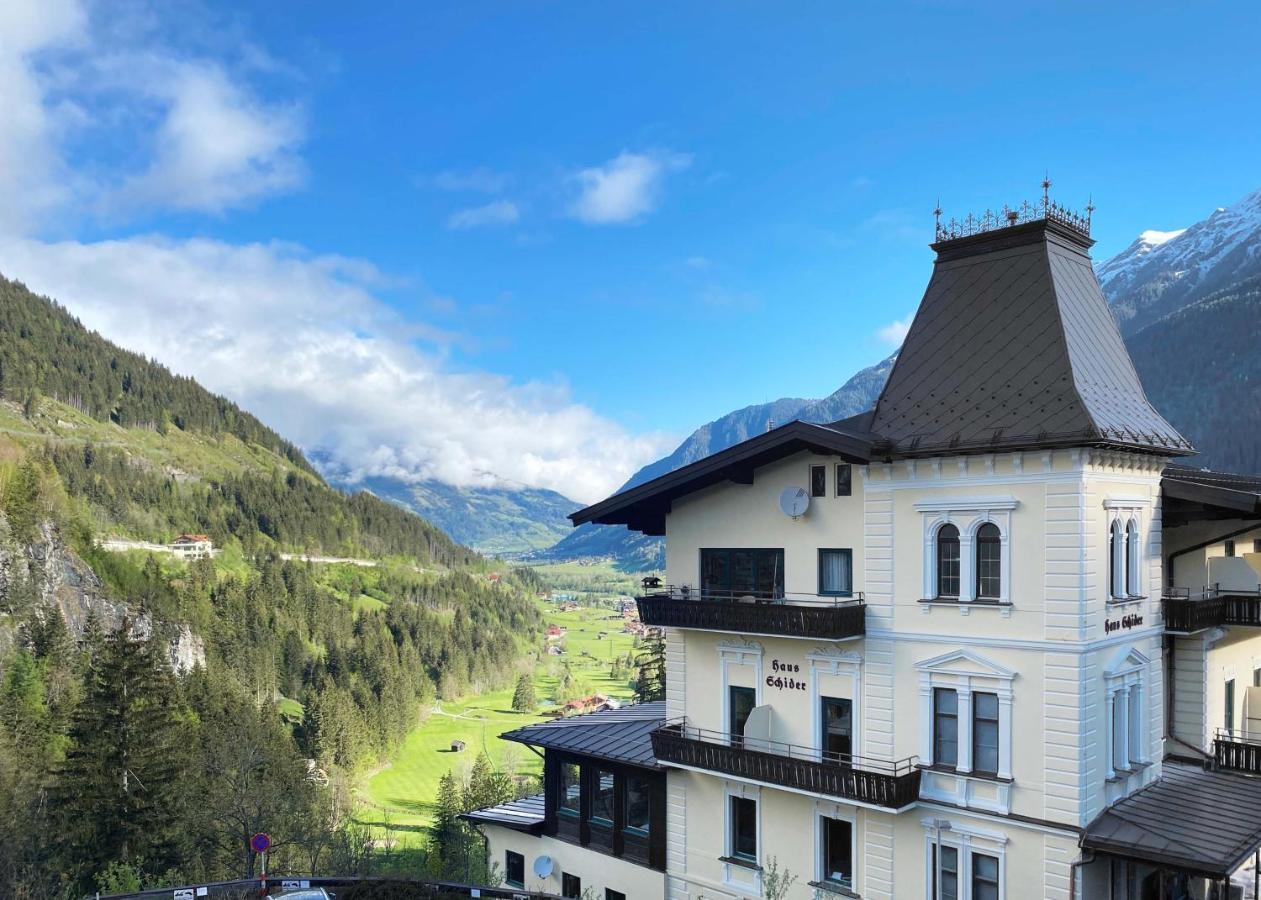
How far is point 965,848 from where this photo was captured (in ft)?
80.0

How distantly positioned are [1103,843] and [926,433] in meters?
10.8

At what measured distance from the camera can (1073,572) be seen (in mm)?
22688

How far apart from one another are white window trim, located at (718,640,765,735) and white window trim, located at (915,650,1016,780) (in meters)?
5.26

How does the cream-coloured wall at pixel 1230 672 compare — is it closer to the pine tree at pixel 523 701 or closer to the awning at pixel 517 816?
the awning at pixel 517 816

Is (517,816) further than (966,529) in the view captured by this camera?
A: Yes

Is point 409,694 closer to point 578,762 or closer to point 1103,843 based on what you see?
point 578,762

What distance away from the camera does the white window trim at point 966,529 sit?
2372 centimetres

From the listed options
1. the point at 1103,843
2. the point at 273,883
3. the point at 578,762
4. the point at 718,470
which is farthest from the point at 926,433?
the point at 273,883

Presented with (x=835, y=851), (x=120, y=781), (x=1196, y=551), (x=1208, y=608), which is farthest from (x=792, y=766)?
(x=120, y=781)

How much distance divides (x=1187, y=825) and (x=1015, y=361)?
12442 mm

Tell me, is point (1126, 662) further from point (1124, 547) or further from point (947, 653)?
point (947, 653)

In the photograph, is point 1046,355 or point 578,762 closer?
point 1046,355

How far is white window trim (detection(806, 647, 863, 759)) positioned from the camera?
26594 mm

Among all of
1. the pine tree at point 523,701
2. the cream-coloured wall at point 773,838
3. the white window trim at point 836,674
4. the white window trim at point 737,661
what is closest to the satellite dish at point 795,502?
the white window trim at point 836,674
